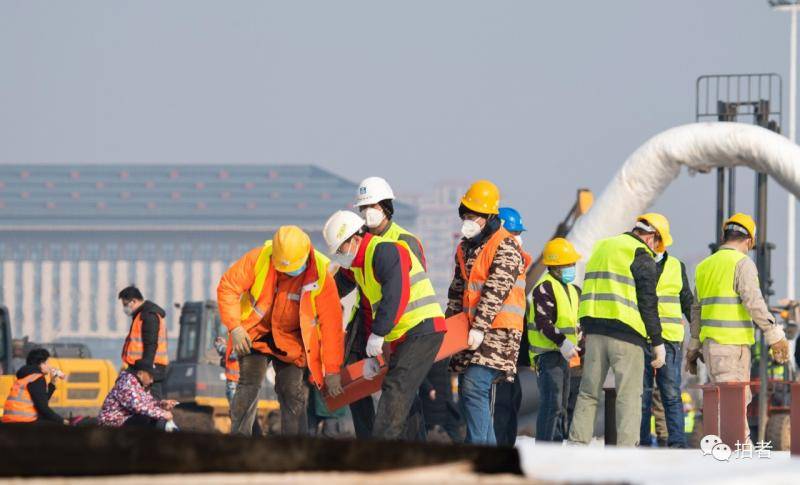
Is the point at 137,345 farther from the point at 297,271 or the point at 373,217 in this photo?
the point at 297,271

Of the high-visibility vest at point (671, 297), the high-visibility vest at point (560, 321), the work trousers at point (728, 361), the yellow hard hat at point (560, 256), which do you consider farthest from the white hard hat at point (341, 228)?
the high-visibility vest at point (671, 297)

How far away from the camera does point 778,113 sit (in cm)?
2442

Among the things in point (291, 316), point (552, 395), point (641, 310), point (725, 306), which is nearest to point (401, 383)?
point (291, 316)

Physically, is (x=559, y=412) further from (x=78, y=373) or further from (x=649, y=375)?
(x=78, y=373)

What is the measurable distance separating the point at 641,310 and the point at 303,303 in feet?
6.98

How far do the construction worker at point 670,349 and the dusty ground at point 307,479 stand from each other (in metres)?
7.78

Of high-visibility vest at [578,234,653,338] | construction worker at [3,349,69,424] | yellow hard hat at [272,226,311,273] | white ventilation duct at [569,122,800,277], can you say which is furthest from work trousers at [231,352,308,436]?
white ventilation duct at [569,122,800,277]

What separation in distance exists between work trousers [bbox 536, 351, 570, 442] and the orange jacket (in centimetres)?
207

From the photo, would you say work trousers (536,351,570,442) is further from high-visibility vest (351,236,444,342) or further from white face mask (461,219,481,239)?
high-visibility vest (351,236,444,342)

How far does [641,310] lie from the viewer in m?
10.3

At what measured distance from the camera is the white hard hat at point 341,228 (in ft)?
29.9

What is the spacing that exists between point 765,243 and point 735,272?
36.0 ft

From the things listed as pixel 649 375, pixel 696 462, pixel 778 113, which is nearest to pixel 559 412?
pixel 649 375

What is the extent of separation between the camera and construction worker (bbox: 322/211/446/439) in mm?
8969
